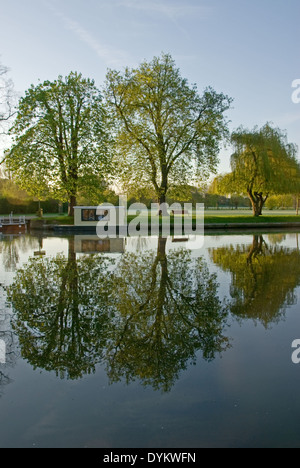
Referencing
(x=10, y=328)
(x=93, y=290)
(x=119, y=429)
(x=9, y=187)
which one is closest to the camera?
(x=119, y=429)

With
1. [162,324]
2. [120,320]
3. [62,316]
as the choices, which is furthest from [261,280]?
[62,316]

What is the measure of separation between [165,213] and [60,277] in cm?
2513

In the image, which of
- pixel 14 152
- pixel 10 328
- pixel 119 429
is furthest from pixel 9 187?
pixel 119 429

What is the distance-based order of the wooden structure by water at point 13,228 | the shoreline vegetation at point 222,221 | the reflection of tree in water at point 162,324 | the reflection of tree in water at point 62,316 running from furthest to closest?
1. the shoreline vegetation at point 222,221
2. the wooden structure by water at point 13,228
3. the reflection of tree in water at point 62,316
4. the reflection of tree in water at point 162,324

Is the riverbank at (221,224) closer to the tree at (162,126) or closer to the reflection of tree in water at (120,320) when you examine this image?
the tree at (162,126)

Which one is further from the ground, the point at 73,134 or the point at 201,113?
the point at 201,113

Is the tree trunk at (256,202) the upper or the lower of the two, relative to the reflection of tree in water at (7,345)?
upper

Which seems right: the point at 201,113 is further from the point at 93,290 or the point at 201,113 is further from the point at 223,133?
the point at 93,290

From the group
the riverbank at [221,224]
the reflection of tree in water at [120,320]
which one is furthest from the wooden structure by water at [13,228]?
the reflection of tree in water at [120,320]

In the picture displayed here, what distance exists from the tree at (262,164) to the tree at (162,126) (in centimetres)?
510

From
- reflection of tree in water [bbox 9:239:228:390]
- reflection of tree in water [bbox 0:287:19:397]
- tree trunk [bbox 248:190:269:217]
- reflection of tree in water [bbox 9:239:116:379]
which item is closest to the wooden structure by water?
reflection of tree in water [bbox 9:239:116:379]

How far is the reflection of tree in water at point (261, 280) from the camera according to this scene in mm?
6734

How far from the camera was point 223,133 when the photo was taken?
33188 millimetres

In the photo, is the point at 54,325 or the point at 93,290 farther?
the point at 93,290
